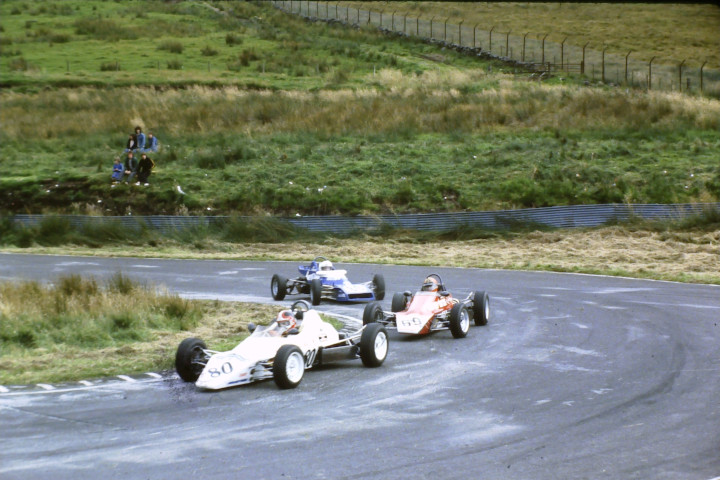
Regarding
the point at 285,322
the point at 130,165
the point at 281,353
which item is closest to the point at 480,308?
the point at 285,322

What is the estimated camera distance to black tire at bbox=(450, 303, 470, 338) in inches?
594

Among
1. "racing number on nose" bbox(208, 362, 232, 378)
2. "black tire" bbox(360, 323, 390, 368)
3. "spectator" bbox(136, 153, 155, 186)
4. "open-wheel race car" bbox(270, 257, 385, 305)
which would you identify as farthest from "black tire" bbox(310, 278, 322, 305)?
"spectator" bbox(136, 153, 155, 186)

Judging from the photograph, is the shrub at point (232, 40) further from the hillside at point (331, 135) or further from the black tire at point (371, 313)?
the black tire at point (371, 313)

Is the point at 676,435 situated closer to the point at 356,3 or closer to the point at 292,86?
the point at 292,86

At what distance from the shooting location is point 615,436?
30.6 feet

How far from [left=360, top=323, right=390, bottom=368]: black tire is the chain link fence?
39928mm

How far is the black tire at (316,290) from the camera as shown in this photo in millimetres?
19453

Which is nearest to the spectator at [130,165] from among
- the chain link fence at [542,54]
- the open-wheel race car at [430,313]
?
the open-wheel race car at [430,313]

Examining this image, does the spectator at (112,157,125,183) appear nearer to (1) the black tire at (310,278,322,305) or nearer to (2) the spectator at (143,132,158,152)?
(2) the spectator at (143,132,158,152)

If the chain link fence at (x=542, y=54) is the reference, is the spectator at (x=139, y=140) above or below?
below

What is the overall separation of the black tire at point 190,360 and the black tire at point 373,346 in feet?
7.10

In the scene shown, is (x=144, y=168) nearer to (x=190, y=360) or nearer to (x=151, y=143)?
(x=151, y=143)

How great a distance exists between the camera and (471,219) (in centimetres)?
3078

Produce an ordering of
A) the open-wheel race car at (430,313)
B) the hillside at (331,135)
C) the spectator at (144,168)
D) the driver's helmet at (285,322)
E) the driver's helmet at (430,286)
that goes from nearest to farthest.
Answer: the driver's helmet at (285,322), the open-wheel race car at (430,313), the driver's helmet at (430,286), the hillside at (331,135), the spectator at (144,168)
